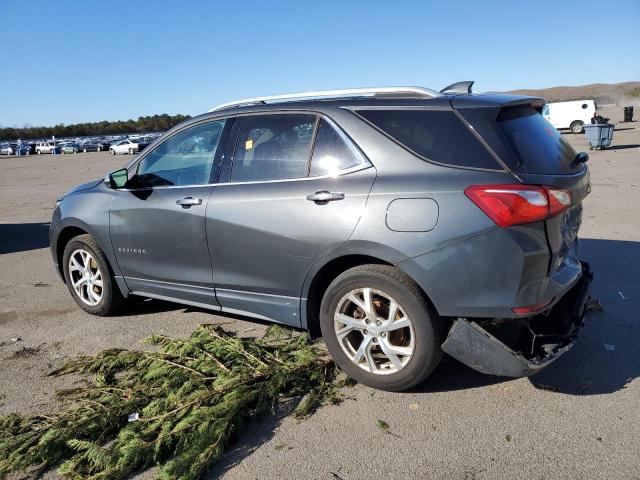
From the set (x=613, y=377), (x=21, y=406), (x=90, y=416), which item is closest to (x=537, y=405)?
(x=613, y=377)

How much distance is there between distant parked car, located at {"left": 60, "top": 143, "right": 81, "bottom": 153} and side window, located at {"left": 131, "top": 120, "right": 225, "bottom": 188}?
209 ft

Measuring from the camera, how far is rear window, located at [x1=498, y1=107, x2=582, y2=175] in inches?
136

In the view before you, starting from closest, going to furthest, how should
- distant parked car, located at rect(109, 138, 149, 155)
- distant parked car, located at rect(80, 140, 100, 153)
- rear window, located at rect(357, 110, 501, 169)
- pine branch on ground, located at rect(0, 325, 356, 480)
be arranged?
pine branch on ground, located at rect(0, 325, 356, 480), rear window, located at rect(357, 110, 501, 169), distant parked car, located at rect(109, 138, 149, 155), distant parked car, located at rect(80, 140, 100, 153)

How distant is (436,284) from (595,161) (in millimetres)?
18495

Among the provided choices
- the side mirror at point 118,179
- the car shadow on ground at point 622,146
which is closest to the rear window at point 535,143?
the side mirror at point 118,179

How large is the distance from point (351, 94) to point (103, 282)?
2928 mm

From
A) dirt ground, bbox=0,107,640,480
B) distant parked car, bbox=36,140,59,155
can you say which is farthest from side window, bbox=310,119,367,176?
distant parked car, bbox=36,140,59,155

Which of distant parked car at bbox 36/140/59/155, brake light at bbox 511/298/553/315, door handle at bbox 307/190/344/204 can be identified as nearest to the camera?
brake light at bbox 511/298/553/315

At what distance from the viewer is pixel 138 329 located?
511cm

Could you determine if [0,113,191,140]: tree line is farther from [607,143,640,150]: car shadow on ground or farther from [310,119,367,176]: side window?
[310,119,367,176]: side window

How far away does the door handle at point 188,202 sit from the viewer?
14.6 feet

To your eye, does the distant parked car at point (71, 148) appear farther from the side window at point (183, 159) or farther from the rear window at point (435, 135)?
the rear window at point (435, 135)

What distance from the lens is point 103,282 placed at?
538cm

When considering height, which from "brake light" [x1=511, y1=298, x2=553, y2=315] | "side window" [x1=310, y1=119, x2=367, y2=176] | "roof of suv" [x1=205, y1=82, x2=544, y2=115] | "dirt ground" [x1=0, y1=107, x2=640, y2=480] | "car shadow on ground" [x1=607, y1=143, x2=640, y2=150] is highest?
"roof of suv" [x1=205, y1=82, x2=544, y2=115]
